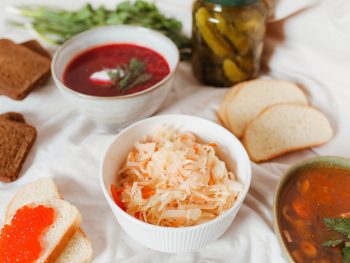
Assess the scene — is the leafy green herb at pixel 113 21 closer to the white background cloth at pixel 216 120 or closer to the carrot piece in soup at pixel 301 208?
the white background cloth at pixel 216 120

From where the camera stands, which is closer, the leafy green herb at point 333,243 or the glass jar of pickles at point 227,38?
the leafy green herb at point 333,243

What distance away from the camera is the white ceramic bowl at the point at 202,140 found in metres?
1.55

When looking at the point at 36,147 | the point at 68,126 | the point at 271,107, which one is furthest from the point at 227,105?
the point at 36,147

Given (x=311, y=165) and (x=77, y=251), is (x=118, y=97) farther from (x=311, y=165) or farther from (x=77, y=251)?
(x=311, y=165)

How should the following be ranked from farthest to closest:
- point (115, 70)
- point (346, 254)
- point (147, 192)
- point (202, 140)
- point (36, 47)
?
point (36, 47)
point (115, 70)
point (202, 140)
point (147, 192)
point (346, 254)

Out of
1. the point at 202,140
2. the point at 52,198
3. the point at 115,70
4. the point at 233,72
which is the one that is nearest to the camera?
the point at 52,198

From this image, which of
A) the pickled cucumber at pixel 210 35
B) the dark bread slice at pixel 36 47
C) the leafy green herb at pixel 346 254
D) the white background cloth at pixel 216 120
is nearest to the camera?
the leafy green herb at pixel 346 254

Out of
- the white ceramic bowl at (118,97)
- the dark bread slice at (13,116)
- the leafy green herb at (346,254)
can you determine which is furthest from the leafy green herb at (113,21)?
the leafy green herb at (346,254)

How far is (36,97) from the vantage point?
2439 mm

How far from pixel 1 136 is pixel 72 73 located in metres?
0.47

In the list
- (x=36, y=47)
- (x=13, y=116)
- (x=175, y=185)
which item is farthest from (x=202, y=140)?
(x=36, y=47)

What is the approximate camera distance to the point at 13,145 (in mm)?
2088

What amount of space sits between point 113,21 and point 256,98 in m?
1.02

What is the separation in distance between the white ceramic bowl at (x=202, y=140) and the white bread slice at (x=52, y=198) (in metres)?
0.18
